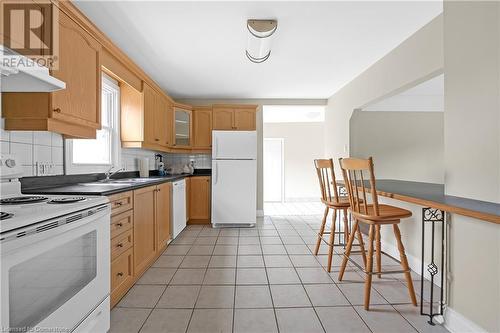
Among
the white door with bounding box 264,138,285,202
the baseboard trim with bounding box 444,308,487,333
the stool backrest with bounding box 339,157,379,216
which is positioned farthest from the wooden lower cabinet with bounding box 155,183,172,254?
the white door with bounding box 264,138,285,202

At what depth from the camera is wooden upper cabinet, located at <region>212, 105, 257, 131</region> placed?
4.55 m

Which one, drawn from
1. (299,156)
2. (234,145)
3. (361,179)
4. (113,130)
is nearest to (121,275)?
(113,130)

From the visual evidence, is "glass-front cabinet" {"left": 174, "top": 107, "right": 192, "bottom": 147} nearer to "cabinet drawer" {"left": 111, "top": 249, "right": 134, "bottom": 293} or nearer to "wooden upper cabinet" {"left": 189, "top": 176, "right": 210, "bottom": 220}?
"wooden upper cabinet" {"left": 189, "top": 176, "right": 210, "bottom": 220}

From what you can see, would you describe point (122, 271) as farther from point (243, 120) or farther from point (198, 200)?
point (243, 120)

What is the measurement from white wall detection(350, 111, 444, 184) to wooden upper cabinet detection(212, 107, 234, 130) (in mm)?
2270

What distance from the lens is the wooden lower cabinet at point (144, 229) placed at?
7.43ft

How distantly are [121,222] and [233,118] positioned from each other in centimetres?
300

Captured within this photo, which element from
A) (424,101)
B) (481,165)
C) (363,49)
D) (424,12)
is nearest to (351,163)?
(481,165)

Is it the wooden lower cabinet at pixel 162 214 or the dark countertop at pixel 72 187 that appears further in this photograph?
the wooden lower cabinet at pixel 162 214

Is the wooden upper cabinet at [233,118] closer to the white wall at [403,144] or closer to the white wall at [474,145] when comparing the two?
the white wall at [403,144]

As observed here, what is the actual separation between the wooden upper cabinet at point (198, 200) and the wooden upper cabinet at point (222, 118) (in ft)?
3.31

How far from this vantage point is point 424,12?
2.20 m

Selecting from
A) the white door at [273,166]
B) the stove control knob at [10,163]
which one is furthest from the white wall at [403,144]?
the stove control knob at [10,163]

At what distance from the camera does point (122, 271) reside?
2006mm
